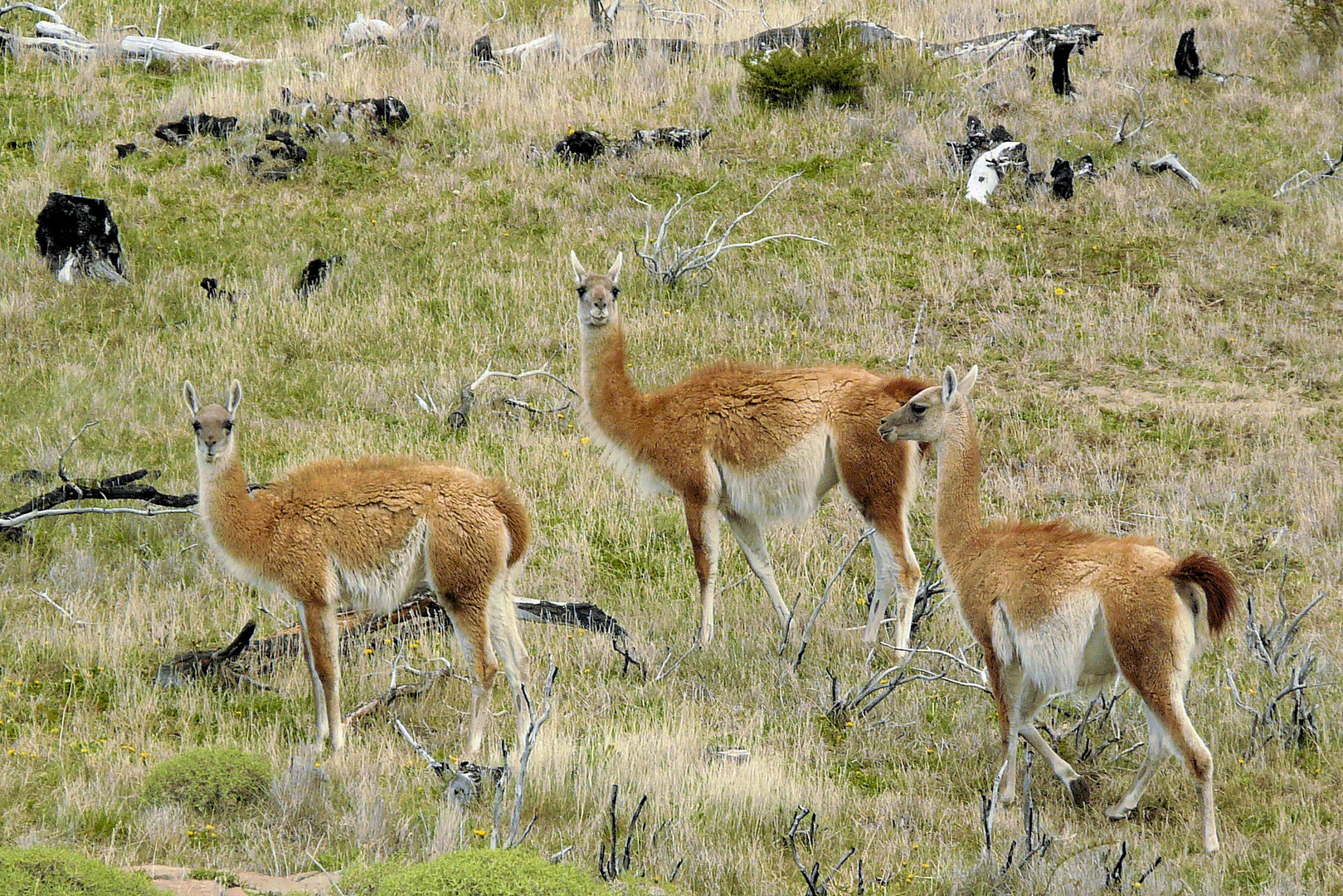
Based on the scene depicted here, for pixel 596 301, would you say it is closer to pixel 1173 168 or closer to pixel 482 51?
pixel 1173 168

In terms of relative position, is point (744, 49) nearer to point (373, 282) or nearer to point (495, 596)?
point (373, 282)

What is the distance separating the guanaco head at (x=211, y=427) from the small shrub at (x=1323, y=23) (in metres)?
18.6

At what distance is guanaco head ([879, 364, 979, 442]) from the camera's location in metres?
7.09

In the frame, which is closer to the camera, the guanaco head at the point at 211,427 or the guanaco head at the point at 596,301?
the guanaco head at the point at 211,427

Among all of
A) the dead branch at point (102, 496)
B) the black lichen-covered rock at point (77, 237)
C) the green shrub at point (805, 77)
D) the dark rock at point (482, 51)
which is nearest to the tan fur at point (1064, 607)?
the dead branch at point (102, 496)

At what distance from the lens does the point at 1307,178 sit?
55.5ft

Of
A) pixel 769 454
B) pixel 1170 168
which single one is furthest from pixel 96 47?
pixel 769 454

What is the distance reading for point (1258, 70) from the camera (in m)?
20.2

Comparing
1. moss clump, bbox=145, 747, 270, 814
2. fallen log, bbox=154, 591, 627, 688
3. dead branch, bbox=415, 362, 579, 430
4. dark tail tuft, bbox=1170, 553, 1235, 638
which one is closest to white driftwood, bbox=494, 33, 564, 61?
dead branch, bbox=415, 362, 579, 430

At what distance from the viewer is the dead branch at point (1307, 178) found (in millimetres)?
16719

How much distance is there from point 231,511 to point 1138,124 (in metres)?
15.2

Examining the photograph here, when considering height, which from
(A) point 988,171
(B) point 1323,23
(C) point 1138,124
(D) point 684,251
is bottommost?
(D) point 684,251

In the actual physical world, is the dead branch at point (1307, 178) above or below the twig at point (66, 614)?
above

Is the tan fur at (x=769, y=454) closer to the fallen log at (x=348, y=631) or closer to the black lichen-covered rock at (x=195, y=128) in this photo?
the fallen log at (x=348, y=631)
